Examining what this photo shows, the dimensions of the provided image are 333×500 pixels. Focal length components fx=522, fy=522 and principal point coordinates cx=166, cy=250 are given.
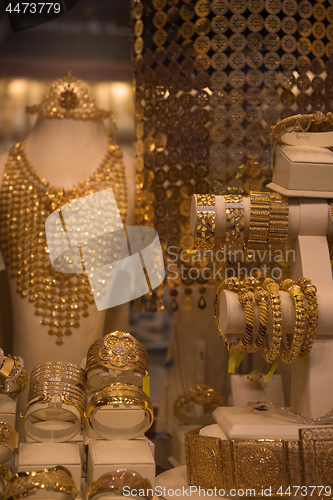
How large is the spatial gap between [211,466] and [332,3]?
1.21 metres

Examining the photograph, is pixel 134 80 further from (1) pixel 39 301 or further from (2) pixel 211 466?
(2) pixel 211 466

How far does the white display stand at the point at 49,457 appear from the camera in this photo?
2.88ft

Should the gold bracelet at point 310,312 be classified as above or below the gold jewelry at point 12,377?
above

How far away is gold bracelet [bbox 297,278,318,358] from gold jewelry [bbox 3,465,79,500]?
1.55 ft

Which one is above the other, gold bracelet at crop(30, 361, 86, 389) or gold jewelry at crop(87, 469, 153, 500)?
gold bracelet at crop(30, 361, 86, 389)

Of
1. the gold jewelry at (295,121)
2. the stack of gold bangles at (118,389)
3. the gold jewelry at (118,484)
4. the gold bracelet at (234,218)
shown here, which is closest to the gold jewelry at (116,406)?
the stack of gold bangles at (118,389)

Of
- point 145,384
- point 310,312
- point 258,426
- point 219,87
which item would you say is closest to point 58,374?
point 145,384

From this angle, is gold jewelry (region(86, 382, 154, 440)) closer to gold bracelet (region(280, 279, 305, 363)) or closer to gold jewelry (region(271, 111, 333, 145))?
gold bracelet (region(280, 279, 305, 363))

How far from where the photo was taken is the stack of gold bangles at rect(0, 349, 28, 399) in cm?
99

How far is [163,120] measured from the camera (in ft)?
4.61

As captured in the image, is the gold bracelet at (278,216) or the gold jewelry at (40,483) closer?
the gold jewelry at (40,483)

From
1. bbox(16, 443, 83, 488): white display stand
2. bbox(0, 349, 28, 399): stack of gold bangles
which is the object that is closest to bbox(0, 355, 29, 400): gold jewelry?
bbox(0, 349, 28, 399): stack of gold bangles

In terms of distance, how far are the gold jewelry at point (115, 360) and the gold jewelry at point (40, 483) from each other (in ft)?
0.78

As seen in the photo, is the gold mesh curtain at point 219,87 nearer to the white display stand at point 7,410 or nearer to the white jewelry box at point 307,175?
the white jewelry box at point 307,175
